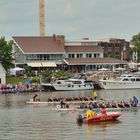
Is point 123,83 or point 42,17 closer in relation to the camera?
point 123,83

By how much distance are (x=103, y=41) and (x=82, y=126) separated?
120 m

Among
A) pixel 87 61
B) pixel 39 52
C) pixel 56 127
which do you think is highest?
pixel 39 52

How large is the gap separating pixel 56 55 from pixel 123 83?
86.5ft

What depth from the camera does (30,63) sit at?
137875mm

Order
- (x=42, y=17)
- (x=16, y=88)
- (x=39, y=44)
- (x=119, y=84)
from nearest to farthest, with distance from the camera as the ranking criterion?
(x=16, y=88) < (x=119, y=84) < (x=39, y=44) < (x=42, y=17)

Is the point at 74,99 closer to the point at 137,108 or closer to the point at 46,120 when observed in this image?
the point at 137,108

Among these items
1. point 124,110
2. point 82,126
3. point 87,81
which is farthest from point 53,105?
point 87,81

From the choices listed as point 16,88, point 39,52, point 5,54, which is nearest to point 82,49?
point 39,52

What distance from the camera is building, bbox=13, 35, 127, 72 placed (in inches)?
5477

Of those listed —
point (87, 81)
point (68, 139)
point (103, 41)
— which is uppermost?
point (103, 41)

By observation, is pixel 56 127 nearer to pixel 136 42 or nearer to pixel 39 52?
pixel 39 52

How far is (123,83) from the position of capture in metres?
119

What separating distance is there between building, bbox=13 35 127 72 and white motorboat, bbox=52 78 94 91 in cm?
2123

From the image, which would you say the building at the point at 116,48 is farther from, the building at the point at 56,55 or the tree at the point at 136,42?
the building at the point at 56,55
